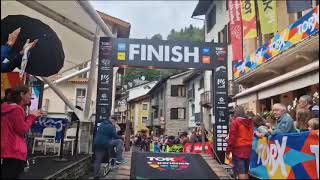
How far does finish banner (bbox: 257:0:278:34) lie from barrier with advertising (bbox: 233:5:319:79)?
15.4 inches

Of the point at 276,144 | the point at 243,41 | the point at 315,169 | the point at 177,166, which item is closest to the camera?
the point at 315,169

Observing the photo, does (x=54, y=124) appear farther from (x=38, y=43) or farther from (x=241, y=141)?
(x=241, y=141)

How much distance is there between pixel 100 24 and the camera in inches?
475

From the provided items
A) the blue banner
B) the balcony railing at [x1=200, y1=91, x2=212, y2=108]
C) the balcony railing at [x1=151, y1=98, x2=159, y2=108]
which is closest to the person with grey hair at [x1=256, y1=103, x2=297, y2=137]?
the blue banner

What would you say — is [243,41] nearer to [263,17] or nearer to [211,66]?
[263,17]

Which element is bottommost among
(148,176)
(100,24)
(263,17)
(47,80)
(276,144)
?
(148,176)

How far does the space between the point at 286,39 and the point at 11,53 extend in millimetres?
10359

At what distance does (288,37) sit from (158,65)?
18.9ft

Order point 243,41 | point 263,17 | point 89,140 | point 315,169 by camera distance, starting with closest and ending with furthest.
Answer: point 315,169 < point 89,140 < point 263,17 < point 243,41

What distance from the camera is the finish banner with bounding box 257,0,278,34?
629 inches

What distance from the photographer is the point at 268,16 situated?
16.3 metres

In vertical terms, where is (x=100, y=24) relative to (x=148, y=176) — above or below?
above

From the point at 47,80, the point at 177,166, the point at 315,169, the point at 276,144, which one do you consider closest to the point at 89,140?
the point at 47,80

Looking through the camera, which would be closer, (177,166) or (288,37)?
(177,166)
